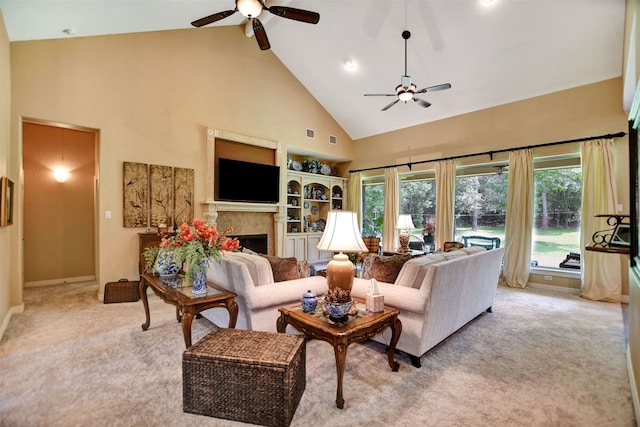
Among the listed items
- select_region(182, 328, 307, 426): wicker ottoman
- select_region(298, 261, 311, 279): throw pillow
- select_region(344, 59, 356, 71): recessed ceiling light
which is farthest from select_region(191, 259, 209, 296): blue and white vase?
select_region(344, 59, 356, 71): recessed ceiling light

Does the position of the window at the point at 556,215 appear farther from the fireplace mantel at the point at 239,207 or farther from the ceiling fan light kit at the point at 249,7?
the ceiling fan light kit at the point at 249,7

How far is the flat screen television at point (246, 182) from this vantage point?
5.52m

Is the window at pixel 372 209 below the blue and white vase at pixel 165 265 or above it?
above

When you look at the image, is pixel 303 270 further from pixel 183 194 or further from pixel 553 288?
pixel 553 288

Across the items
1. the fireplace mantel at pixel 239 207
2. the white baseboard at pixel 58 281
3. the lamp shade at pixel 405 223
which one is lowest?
the white baseboard at pixel 58 281

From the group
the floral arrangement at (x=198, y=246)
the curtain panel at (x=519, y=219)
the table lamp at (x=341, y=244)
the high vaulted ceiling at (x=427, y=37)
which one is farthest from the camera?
the curtain panel at (x=519, y=219)

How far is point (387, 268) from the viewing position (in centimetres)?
278

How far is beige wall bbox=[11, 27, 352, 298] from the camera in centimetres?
394

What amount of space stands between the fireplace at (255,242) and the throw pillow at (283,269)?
3.25 meters

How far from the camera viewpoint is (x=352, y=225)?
231 cm

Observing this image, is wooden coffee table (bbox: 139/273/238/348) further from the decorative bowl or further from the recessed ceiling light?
the recessed ceiling light

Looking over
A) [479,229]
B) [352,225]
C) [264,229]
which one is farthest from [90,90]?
[479,229]

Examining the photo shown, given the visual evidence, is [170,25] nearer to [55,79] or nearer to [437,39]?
[55,79]

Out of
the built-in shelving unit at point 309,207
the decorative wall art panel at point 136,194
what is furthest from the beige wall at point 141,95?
the built-in shelving unit at point 309,207
